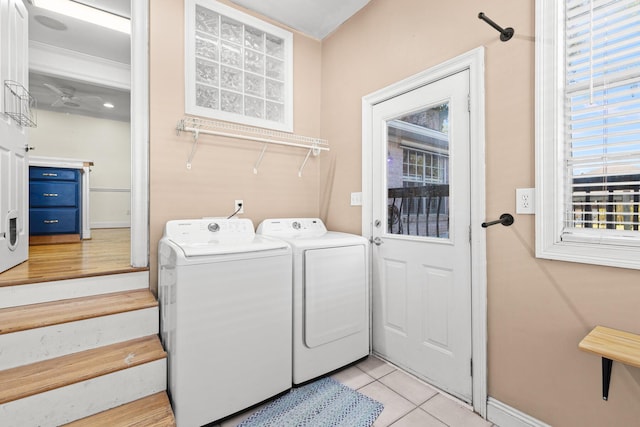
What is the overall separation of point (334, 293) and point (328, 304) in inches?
3.3

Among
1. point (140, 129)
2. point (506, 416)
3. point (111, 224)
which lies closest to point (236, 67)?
point (140, 129)

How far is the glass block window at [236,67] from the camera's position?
2.30m

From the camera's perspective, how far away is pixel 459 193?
6.01 feet

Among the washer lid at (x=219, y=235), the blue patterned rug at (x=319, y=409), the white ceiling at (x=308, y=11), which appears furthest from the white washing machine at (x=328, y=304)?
the white ceiling at (x=308, y=11)

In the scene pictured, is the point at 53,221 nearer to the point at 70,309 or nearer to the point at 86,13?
the point at 86,13

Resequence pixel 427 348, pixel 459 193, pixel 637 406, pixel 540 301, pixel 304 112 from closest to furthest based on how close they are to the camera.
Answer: pixel 637 406 → pixel 540 301 → pixel 459 193 → pixel 427 348 → pixel 304 112

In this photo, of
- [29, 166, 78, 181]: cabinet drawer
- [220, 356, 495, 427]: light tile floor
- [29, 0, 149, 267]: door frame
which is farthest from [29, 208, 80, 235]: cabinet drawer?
[220, 356, 495, 427]: light tile floor

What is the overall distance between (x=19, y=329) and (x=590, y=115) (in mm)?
2884

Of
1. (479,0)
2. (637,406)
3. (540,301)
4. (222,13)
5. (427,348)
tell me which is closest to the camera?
(637,406)

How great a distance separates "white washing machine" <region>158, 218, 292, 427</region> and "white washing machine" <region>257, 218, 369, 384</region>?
0.28ft

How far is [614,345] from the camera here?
1.13m

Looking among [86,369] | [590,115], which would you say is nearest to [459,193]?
[590,115]

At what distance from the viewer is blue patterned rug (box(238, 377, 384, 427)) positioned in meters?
1.64

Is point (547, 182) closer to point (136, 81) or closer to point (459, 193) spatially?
point (459, 193)
